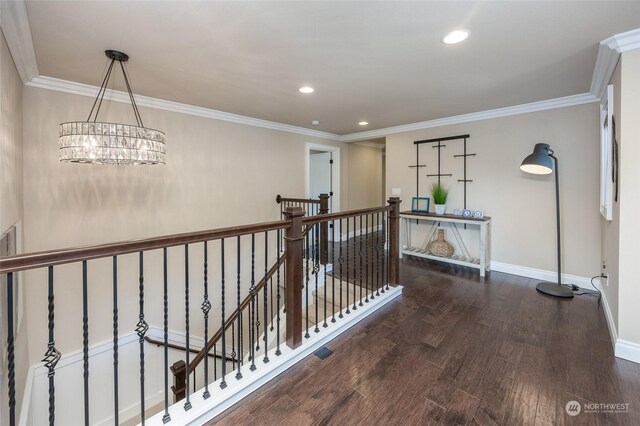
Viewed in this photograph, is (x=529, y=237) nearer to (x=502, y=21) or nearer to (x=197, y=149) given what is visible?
(x=502, y=21)

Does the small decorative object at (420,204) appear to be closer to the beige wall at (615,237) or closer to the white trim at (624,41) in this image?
the beige wall at (615,237)

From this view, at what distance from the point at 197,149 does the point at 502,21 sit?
141 inches

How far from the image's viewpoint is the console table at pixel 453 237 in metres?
3.97

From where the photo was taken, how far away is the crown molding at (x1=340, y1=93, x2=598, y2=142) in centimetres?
342

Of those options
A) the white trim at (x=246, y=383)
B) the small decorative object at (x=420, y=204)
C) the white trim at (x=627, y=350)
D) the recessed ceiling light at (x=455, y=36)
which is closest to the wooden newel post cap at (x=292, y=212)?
the white trim at (x=246, y=383)

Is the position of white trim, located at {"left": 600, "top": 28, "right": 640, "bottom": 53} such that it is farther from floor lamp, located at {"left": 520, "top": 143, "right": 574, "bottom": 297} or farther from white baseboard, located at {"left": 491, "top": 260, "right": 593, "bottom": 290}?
white baseboard, located at {"left": 491, "top": 260, "right": 593, "bottom": 290}

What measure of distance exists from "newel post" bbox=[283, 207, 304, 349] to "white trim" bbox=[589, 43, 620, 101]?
106 inches

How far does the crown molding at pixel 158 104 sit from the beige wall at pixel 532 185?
256 centimetres

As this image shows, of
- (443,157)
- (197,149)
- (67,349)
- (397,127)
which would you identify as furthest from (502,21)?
(67,349)

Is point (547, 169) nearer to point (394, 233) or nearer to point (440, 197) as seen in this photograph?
point (440, 197)

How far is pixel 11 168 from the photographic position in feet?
7.25

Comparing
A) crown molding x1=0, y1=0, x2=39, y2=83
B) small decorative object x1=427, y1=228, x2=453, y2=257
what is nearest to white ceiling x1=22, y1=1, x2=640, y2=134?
crown molding x1=0, y1=0, x2=39, y2=83

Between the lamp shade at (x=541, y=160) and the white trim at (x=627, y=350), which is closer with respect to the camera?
the white trim at (x=627, y=350)

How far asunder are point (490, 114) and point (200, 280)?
4.76 meters
